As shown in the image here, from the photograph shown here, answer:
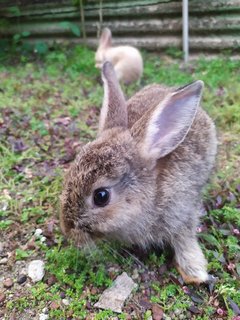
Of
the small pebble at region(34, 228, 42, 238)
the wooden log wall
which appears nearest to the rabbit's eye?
the small pebble at region(34, 228, 42, 238)

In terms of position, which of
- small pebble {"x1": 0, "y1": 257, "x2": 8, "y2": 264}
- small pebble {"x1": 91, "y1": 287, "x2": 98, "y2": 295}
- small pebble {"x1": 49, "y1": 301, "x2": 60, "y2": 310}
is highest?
small pebble {"x1": 0, "y1": 257, "x2": 8, "y2": 264}

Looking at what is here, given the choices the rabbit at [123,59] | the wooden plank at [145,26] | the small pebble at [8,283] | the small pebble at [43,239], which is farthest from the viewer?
the wooden plank at [145,26]

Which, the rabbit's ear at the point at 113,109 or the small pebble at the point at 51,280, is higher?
the rabbit's ear at the point at 113,109

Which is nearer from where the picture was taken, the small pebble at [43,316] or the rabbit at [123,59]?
the small pebble at [43,316]

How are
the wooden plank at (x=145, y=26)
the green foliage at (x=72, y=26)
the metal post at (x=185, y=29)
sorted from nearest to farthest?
the metal post at (x=185, y=29), the wooden plank at (x=145, y=26), the green foliage at (x=72, y=26)

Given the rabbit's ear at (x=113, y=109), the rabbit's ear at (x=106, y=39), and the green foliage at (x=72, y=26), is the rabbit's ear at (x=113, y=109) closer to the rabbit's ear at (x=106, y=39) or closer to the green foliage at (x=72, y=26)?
the rabbit's ear at (x=106, y=39)

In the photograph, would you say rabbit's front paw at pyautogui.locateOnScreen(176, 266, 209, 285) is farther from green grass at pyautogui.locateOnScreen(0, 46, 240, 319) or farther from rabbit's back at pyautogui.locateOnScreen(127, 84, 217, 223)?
rabbit's back at pyautogui.locateOnScreen(127, 84, 217, 223)

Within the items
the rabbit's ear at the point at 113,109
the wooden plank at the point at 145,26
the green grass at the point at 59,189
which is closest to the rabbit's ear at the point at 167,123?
the rabbit's ear at the point at 113,109

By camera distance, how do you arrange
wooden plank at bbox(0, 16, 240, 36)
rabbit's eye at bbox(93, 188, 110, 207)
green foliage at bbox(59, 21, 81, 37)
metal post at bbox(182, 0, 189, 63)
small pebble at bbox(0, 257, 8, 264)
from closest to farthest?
rabbit's eye at bbox(93, 188, 110, 207) → small pebble at bbox(0, 257, 8, 264) → metal post at bbox(182, 0, 189, 63) → wooden plank at bbox(0, 16, 240, 36) → green foliage at bbox(59, 21, 81, 37)
